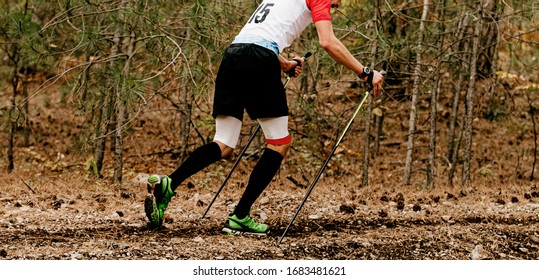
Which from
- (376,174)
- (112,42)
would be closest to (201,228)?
(112,42)

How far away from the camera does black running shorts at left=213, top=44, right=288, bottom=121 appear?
441cm

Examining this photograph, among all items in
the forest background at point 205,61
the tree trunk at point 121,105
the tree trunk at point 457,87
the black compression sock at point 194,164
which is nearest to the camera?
the black compression sock at point 194,164

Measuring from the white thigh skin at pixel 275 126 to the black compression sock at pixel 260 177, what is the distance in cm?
13

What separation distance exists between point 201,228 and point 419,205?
7.59 feet

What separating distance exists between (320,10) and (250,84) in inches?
29.1

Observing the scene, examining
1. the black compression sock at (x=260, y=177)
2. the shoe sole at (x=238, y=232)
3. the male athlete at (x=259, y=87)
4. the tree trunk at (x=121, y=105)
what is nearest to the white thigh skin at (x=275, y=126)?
the male athlete at (x=259, y=87)

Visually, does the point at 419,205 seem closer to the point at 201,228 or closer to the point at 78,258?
the point at 201,228

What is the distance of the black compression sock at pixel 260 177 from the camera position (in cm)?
462

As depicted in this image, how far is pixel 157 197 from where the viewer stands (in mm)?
4492

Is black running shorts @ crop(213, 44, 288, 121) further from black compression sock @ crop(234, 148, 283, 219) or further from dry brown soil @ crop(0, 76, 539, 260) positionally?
dry brown soil @ crop(0, 76, 539, 260)

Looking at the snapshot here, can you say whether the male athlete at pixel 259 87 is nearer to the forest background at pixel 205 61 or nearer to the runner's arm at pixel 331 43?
the runner's arm at pixel 331 43

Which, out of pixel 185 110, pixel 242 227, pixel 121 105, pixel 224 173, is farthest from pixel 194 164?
pixel 224 173

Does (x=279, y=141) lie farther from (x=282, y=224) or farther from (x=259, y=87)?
(x=282, y=224)

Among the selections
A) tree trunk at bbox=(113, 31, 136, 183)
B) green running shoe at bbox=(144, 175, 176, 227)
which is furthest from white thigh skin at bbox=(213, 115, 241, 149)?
tree trunk at bbox=(113, 31, 136, 183)
